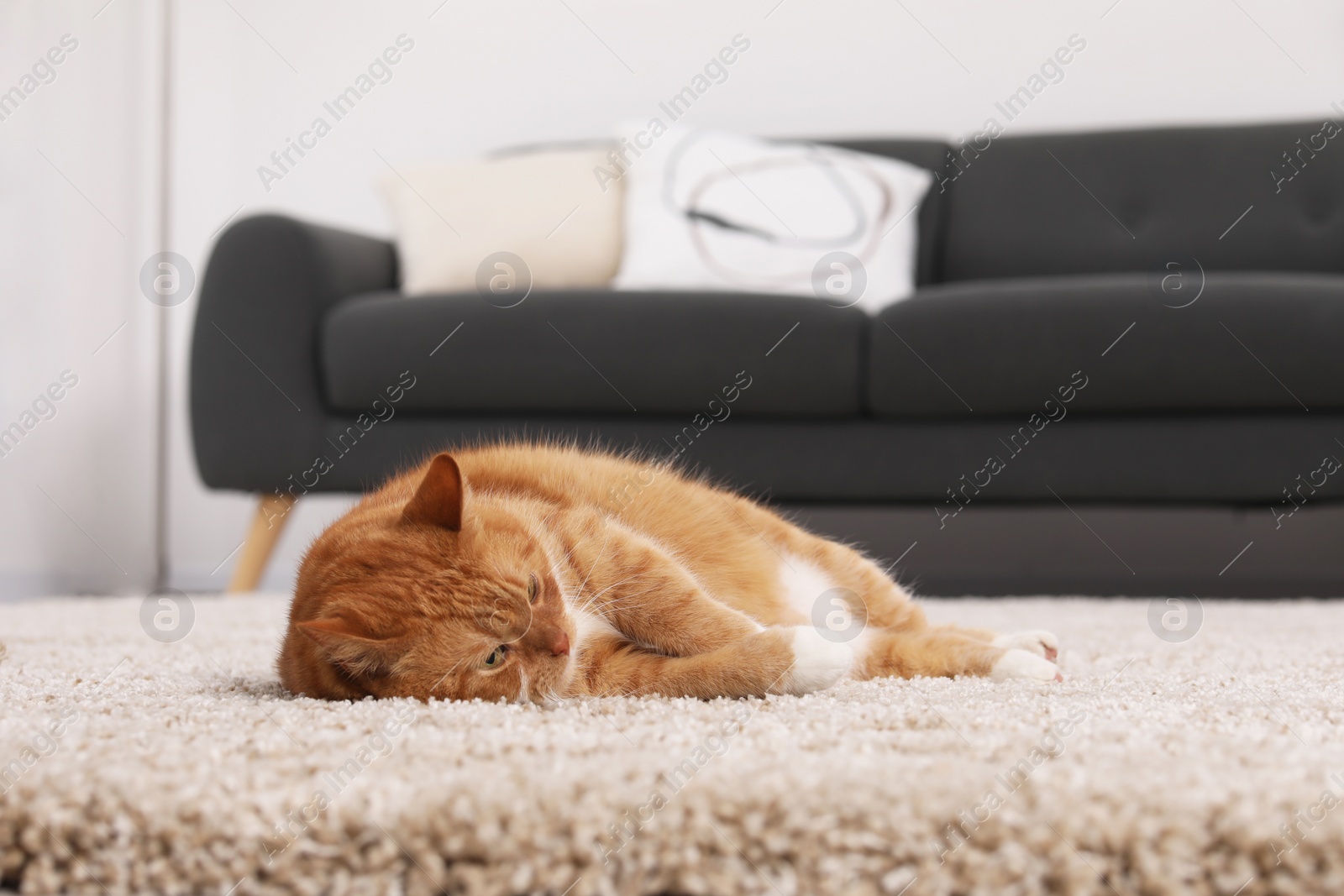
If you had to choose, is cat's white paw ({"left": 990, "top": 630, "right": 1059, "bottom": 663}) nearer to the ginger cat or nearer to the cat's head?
the ginger cat

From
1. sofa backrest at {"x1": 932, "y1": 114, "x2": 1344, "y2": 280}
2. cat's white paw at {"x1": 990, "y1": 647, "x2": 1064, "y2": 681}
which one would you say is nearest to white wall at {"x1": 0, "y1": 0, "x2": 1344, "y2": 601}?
sofa backrest at {"x1": 932, "y1": 114, "x2": 1344, "y2": 280}

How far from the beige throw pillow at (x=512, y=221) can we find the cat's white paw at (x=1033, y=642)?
1.58m

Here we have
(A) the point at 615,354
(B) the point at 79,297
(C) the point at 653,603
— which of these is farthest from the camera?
(B) the point at 79,297

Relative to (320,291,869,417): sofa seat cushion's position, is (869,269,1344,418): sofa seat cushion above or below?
above

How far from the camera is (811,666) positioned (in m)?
0.77

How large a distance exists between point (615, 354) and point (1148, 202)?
1495mm

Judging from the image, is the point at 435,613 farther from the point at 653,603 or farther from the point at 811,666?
the point at 811,666

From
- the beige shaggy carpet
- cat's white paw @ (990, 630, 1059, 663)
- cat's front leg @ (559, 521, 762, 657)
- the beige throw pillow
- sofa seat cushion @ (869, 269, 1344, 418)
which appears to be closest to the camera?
the beige shaggy carpet

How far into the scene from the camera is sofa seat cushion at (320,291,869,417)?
1.84 meters

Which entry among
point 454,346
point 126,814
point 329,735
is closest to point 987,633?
point 329,735

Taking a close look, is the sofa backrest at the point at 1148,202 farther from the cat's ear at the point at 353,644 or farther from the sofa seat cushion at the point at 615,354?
the cat's ear at the point at 353,644

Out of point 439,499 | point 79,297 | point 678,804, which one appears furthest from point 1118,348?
point 79,297

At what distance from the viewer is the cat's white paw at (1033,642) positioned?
978mm

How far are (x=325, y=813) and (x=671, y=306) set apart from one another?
1473mm
